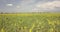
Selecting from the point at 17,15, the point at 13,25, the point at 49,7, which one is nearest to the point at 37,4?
the point at 49,7

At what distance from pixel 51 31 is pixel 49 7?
3.55ft

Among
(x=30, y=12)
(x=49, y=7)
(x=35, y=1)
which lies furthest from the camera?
(x=30, y=12)

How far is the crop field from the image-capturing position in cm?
505

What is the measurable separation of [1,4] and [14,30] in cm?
127

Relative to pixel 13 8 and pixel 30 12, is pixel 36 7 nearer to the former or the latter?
pixel 30 12

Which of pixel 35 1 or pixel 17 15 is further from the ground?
pixel 35 1

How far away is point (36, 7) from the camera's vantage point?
15.1 feet

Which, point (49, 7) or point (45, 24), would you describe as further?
point (45, 24)

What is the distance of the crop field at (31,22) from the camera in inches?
199

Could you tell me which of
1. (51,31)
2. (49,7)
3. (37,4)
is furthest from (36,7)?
(51,31)

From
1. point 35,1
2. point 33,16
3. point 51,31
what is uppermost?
point 35,1

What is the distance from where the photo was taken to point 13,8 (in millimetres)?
4730

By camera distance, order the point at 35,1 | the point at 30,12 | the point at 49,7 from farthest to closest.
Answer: the point at 30,12 < the point at 49,7 < the point at 35,1

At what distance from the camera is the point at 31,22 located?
16.9 ft
